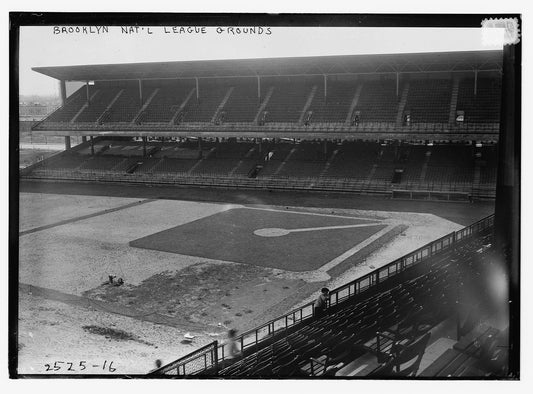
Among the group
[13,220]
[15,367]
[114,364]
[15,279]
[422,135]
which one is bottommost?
[114,364]

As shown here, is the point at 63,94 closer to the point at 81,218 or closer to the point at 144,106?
the point at 144,106

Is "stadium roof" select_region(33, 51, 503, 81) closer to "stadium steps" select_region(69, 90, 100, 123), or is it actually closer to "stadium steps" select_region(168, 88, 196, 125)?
"stadium steps" select_region(168, 88, 196, 125)

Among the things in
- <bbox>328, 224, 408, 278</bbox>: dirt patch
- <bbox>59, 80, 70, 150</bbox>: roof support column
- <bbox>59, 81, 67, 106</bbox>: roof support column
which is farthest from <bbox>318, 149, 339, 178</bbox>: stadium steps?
<bbox>59, 81, 67, 106</bbox>: roof support column

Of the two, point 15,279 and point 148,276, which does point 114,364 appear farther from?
point 148,276

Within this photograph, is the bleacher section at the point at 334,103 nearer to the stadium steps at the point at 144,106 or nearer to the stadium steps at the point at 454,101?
the stadium steps at the point at 454,101

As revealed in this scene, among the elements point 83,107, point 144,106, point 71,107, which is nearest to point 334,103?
point 144,106

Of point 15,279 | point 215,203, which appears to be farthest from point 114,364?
point 215,203
